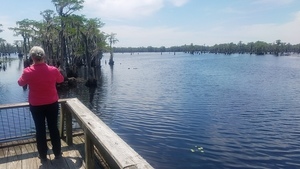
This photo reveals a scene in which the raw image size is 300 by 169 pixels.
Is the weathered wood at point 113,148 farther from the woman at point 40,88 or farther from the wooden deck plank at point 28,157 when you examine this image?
the wooden deck plank at point 28,157

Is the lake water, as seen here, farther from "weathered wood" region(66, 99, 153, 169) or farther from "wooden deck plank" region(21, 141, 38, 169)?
"weathered wood" region(66, 99, 153, 169)

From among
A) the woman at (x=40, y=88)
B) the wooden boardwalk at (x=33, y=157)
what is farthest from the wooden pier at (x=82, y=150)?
the woman at (x=40, y=88)

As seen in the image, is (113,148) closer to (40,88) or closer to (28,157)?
(40,88)

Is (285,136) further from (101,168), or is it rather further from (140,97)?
(140,97)

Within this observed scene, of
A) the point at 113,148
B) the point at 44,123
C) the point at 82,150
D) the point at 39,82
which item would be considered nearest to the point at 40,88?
the point at 39,82

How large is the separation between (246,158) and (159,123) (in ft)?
19.2

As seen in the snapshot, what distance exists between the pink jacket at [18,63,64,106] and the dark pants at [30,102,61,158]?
127mm

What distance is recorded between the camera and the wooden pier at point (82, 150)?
272 cm

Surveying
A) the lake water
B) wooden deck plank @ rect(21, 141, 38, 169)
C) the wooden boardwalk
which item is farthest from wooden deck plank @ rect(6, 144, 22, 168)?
the lake water

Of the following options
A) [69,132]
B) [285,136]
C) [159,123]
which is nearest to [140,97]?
[159,123]

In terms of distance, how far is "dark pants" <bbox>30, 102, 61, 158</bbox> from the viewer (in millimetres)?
4598

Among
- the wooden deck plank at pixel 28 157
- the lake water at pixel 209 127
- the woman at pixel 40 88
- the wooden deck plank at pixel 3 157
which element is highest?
the woman at pixel 40 88

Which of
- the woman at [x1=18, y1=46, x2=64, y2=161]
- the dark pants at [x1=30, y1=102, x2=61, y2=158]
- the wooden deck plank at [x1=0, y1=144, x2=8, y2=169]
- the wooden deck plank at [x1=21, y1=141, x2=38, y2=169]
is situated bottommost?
the wooden deck plank at [x1=0, y1=144, x2=8, y2=169]

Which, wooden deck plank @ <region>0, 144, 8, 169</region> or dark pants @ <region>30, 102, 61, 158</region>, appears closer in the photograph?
dark pants @ <region>30, 102, 61, 158</region>
